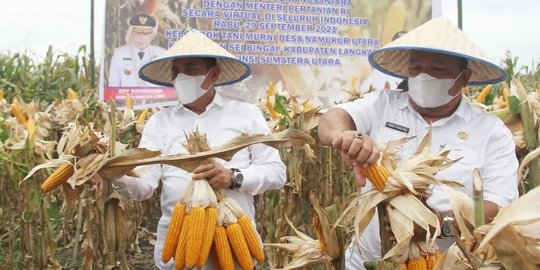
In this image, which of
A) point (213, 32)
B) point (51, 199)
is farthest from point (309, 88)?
point (51, 199)

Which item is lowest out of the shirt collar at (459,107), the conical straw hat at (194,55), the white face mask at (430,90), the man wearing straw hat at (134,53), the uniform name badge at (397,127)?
the uniform name badge at (397,127)

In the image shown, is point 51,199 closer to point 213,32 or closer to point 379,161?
point 213,32

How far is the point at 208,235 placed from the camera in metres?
2.29

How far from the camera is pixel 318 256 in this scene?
197cm

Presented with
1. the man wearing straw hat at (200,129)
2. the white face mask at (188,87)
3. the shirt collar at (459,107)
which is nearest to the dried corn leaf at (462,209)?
the shirt collar at (459,107)

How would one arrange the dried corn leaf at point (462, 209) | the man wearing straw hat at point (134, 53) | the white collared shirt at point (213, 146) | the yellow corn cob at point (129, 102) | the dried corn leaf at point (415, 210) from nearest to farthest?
1. the dried corn leaf at point (462, 209)
2. the dried corn leaf at point (415, 210)
3. the white collared shirt at point (213, 146)
4. the yellow corn cob at point (129, 102)
5. the man wearing straw hat at point (134, 53)

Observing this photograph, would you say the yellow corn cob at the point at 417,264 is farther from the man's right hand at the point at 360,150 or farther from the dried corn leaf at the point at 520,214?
the dried corn leaf at the point at 520,214

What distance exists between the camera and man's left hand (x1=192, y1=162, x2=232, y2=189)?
7.80 ft

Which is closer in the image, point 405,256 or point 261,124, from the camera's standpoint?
point 405,256

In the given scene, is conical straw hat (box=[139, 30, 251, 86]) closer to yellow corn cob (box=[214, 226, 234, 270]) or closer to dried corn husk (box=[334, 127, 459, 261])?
yellow corn cob (box=[214, 226, 234, 270])

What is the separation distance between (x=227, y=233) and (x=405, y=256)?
2.84 feet

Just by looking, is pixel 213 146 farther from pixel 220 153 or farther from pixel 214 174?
pixel 220 153

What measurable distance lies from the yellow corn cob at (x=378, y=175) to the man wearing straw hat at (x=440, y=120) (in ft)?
1.31

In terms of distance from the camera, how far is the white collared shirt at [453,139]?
211 centimetres
